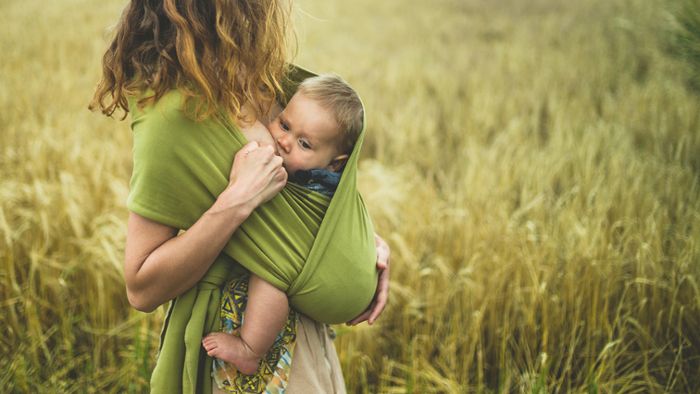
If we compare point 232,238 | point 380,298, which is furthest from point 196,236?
point 380,298

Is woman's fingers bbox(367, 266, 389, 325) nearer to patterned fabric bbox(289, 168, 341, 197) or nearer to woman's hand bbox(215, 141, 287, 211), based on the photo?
patterned fabric bbox(289, 168, 341, 197)

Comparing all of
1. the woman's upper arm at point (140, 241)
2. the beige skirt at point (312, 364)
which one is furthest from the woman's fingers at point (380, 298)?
the woman's upper arm at point (140, 241)

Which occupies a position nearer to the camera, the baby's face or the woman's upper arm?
the woman's upper arm

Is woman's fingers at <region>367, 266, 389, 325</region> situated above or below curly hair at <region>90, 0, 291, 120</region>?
below

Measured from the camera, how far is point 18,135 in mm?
3977

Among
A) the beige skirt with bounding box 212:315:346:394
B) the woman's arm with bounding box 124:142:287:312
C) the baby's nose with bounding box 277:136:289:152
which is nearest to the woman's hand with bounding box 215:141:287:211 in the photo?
the woman's arm with bounding box 124:142:287:312

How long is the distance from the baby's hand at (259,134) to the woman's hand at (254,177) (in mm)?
55

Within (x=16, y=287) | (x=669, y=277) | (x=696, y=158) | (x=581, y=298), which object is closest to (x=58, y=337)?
(x=16, y=287)

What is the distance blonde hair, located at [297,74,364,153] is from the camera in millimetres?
1424

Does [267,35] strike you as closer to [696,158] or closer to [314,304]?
[314,304]

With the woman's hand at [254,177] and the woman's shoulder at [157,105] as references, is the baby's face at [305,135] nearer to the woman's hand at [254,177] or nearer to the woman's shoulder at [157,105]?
the woman's hand at [254,177]

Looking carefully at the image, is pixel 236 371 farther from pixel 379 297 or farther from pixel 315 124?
pixel 315 124

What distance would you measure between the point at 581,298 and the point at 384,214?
3.93ft

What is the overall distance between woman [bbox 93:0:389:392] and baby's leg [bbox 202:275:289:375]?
6 cm
